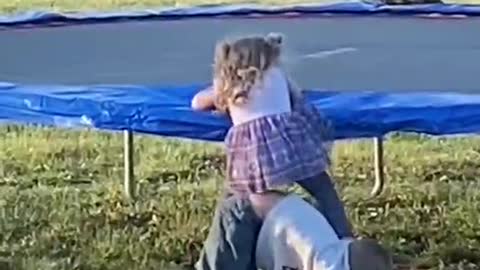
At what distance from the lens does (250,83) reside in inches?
105

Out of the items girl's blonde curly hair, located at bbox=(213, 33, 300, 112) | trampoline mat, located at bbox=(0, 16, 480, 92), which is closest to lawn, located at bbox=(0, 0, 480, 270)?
trampoline mat, located at bbox=(0, 16, 480, 92)

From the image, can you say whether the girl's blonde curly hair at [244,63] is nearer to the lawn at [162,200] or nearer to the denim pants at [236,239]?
the denim pants at [236,239]

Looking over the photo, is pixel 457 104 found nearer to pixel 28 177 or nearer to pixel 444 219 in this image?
pixel 444 219

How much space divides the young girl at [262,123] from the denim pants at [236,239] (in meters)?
0.04

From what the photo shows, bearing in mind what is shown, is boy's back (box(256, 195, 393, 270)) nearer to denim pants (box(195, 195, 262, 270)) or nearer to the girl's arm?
denim pants (box(195, 195, 262, 270))

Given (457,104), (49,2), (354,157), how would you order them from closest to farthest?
1. (457,104)
2. (354,157)
3. (49,2)

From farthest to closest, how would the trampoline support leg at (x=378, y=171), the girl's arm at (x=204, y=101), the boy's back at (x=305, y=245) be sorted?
the trampoline support leg at (x=378, y=171) < the girl's arm at (x=204, y=101) < the boy's back at (x=305, y=245)

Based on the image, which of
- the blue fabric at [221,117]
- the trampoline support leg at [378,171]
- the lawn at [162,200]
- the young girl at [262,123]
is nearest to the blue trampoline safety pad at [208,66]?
the blue fabric at [221,117]

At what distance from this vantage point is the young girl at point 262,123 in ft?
8.73

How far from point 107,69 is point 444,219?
1.01m

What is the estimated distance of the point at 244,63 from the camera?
8.76 ft

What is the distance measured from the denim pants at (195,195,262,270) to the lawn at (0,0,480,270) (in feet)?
2.43

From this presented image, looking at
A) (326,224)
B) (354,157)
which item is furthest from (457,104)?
(354,157)

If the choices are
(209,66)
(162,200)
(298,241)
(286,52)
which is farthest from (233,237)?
(209,66)
